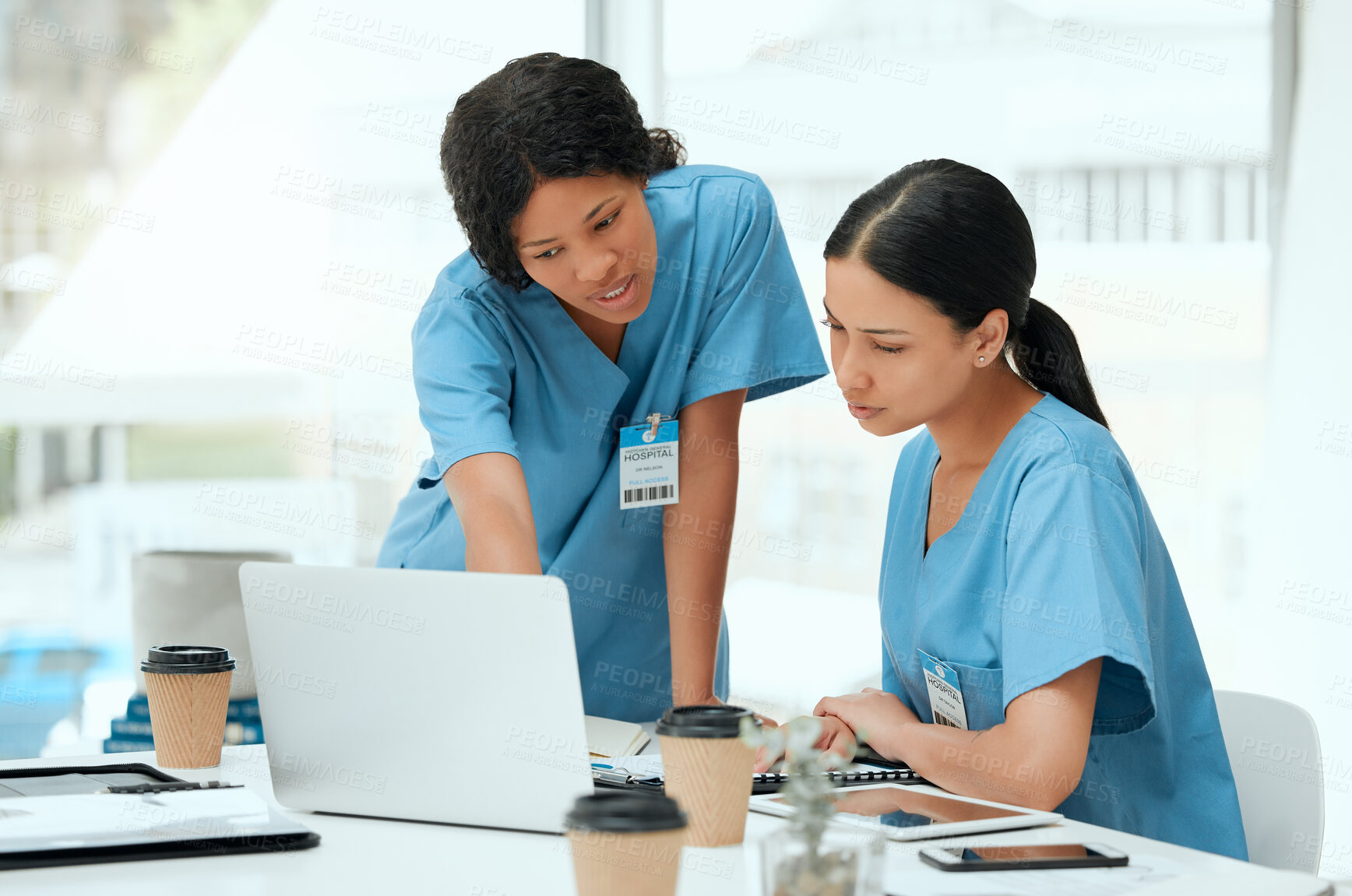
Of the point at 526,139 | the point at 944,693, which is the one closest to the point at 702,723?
the point at 944,693

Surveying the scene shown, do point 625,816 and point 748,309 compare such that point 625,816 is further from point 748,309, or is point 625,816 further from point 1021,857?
point 748,309

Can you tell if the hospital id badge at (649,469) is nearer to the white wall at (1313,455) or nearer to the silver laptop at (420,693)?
the silver laptop at (420,693)

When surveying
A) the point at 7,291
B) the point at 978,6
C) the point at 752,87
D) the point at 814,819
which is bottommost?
the point at 814,819

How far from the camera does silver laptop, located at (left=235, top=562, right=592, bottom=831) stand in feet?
2.91

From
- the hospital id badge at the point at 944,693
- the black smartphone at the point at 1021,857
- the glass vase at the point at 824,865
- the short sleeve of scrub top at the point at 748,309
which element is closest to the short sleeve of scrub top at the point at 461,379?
the short sleeve of scrub top at the point at 748,309

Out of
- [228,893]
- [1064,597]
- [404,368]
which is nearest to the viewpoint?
[228,893]

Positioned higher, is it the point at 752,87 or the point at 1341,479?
the point at 752,87

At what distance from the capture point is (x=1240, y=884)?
2.64ft

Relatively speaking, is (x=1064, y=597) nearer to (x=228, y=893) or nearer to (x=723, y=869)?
(x=723, y=869)

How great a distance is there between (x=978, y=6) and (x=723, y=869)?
109 inches

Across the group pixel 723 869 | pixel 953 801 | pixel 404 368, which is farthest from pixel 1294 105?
pixel 723 869

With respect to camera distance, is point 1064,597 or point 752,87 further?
point 752,87

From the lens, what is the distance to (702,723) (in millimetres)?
879

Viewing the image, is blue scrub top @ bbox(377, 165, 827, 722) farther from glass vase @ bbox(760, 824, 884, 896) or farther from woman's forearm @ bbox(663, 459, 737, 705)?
glass vase @ bbox(760, 824, 884, 896)
